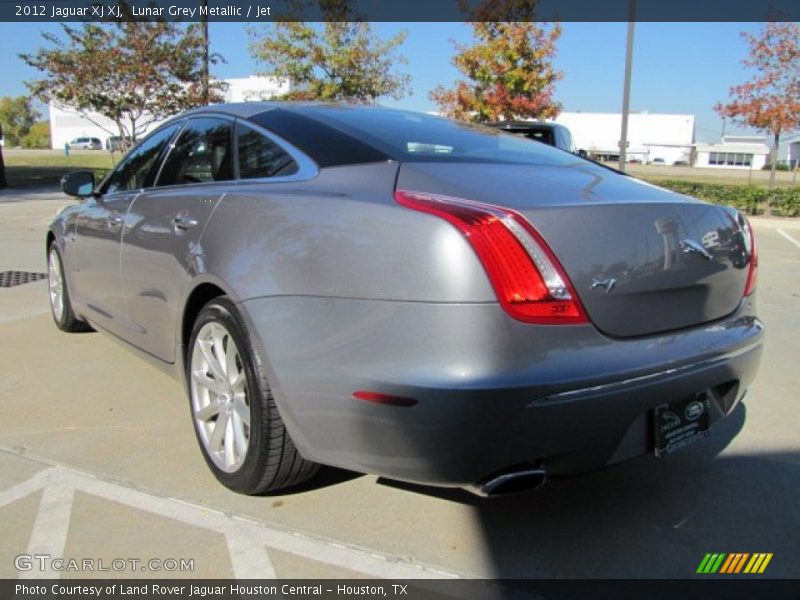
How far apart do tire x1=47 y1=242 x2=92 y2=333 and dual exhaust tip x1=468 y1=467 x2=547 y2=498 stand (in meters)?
3.80

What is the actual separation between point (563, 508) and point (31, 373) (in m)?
3.39

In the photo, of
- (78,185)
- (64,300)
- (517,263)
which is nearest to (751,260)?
(517,263)

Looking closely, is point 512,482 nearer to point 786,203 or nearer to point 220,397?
point 220,397

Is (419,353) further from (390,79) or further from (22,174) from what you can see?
(22,174)

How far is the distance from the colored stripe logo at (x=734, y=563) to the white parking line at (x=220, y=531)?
2.92 ft

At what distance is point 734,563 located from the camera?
8.09ft

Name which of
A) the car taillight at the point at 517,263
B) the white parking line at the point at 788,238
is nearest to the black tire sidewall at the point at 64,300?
the car taillight at the point at 517,263

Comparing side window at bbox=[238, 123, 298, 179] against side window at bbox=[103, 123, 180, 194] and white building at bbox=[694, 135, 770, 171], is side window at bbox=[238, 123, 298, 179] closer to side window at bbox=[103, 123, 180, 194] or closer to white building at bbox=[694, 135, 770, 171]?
side window at bbox=[103, 123, 180, 194]

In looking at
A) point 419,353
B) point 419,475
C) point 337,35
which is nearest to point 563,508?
point 419,475

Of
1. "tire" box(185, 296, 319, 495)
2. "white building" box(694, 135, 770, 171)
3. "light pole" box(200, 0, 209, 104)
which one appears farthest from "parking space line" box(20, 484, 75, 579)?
"white building" box(694, 135, 770, 171)

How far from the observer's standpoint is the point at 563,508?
2.85 m

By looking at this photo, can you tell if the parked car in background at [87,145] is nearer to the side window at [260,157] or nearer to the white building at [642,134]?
the white building at [642,134]

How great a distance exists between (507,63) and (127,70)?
10080mm

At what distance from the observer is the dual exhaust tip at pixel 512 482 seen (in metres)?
2.20
